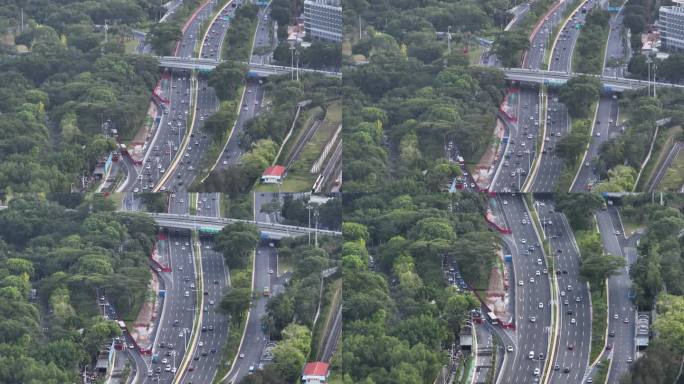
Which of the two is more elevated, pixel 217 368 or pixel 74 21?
pixel 74 21

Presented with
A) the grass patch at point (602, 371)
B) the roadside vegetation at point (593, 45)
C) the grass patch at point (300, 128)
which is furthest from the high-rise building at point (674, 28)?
the grass patch at point (300, 128)

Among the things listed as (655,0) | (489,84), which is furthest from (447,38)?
(655,0)

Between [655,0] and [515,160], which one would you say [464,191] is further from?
[655,0]

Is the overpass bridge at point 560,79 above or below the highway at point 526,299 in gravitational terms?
above

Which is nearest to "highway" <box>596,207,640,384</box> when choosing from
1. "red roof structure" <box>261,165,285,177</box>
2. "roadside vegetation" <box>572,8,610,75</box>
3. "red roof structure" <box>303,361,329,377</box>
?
"roadside vegetation" <box>572,8,610,75</box>

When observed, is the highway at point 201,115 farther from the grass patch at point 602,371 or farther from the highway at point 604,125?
the grass patch at point 602,371

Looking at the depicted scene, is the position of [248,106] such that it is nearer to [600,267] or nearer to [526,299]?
[526,299]

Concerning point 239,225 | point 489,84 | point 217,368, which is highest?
point 489,84
